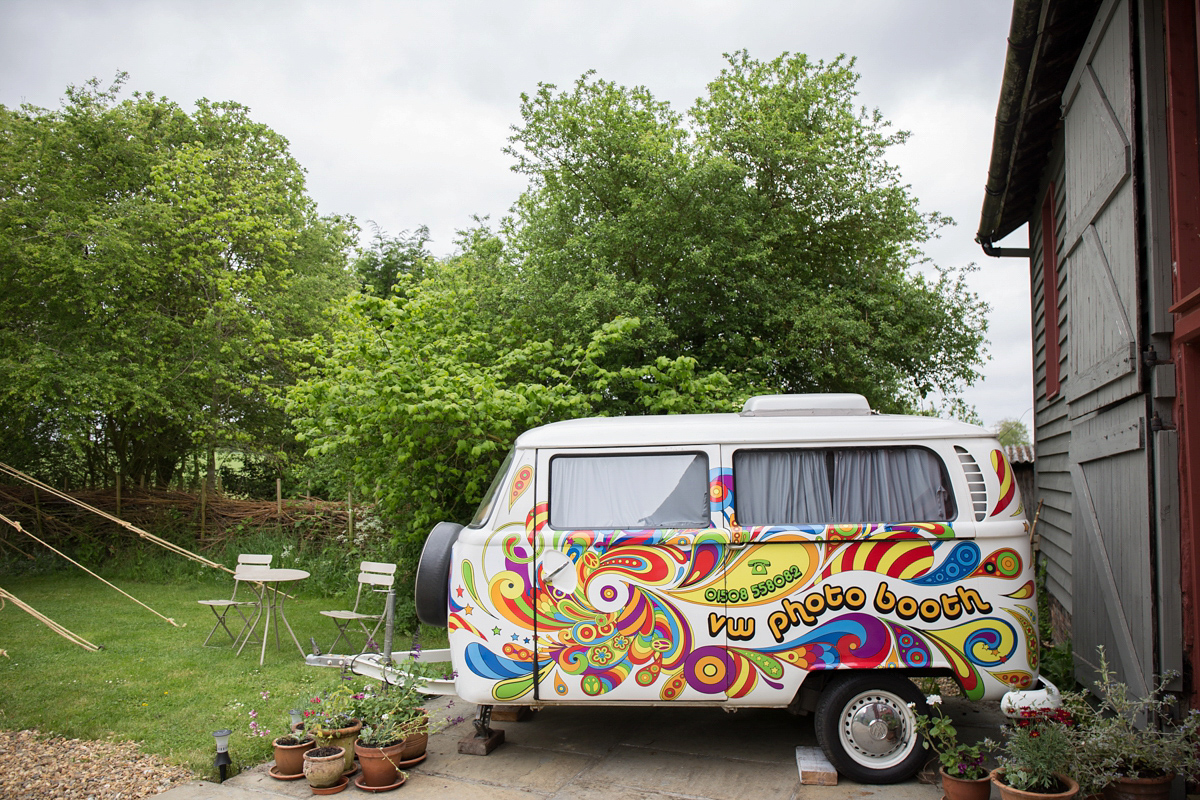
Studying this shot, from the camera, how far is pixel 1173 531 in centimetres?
389

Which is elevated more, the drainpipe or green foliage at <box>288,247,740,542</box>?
the drainpipe

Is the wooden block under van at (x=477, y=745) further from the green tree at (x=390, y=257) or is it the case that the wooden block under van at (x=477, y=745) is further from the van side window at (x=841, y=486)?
the green tree at (x=390, y=257)

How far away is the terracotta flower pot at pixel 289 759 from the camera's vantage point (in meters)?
4.77

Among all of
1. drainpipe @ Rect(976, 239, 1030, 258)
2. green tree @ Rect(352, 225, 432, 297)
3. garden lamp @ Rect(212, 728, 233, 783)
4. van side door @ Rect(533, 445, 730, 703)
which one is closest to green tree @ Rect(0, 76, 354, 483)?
green tree @ Rect(352, 225, 432, 297)

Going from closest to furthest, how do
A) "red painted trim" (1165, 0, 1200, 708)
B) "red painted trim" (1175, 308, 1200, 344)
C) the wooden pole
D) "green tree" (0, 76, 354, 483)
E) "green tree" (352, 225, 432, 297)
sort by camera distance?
"red painted trim" (1175, 308, 1200, 344) → "red painted trim" (1165, 0, 1200, 708) → "green tree" (0, 76, 354, 483) → the wooden pole → "green tree" (352, 225, 432, 297)

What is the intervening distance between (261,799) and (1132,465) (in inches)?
213

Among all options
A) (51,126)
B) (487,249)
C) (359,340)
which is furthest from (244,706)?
(51,126)

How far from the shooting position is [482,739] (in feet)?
17.2

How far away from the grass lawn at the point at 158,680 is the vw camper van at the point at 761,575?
61.8 inches

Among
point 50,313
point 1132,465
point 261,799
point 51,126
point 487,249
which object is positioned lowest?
point 261,799

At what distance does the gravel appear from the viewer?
179 inches

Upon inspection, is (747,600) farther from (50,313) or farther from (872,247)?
(50,313)

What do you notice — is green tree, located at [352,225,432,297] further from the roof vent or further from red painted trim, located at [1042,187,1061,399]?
the roof vent

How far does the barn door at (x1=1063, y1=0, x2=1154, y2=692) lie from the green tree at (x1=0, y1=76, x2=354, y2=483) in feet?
36.4
